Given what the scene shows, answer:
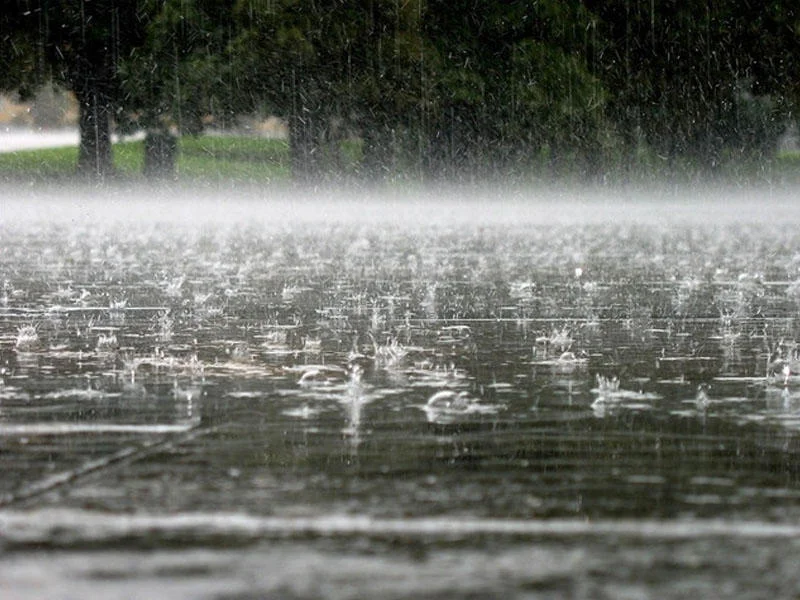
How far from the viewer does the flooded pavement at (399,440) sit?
3434 mm

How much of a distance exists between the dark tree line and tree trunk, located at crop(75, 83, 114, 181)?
0.06 m

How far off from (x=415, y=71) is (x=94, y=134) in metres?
9.20

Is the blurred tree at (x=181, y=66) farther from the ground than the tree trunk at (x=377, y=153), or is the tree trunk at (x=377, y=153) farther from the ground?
the blurred tree at (x=181, y=66)

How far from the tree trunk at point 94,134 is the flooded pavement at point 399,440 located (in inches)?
1414

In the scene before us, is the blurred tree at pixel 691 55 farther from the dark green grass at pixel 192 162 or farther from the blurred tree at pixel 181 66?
the dark green grass at pixel 192 162

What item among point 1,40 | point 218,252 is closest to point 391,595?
point 218,252

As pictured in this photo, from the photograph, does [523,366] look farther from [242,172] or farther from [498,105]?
[242,172]

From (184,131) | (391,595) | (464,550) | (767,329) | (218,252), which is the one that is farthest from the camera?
(184,131)

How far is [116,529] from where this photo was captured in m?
3.79

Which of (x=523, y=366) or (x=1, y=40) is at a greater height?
(x=1, y=40)

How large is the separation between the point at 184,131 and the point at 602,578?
41809mm

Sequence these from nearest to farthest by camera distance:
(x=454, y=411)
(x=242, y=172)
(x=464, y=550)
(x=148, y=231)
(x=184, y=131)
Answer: (x=464, y=550) → (x=454, y=411) → (x=148, y=231) → (x=184, y=131) → (x=242, y=172)

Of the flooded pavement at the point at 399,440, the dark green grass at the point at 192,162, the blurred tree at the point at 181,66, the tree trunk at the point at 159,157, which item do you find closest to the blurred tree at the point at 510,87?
the blurred tree at the point at 181,66

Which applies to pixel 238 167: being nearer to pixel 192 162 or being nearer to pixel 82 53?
pixel 192 162
